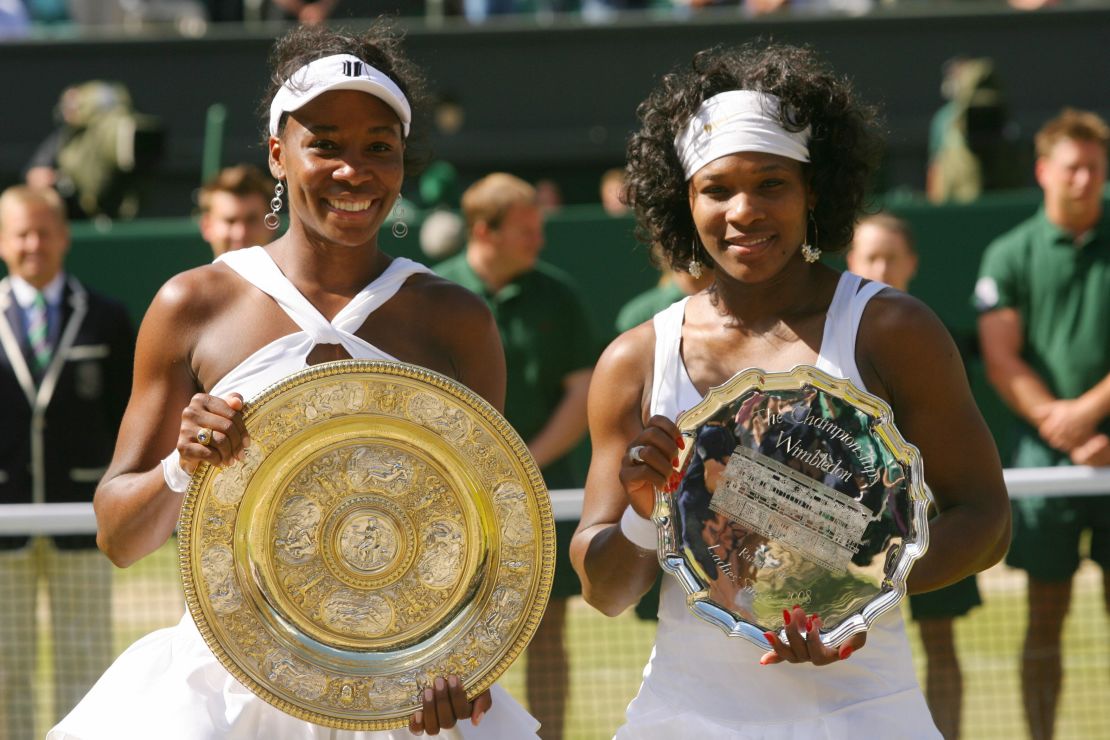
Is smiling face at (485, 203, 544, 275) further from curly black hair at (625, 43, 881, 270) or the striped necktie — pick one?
curly black hair at (625, 43, 881, 270)

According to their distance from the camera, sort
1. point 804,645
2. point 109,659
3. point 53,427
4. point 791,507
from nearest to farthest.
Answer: point 804,645 < point 791,507 < point 109,659 < point 53,427

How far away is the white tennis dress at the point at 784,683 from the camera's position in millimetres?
3037

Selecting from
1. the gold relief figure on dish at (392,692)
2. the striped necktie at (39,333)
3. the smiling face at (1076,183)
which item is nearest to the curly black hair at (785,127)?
the gold relief figure on dish at (392,692)

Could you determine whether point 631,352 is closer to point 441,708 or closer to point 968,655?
point 441,708

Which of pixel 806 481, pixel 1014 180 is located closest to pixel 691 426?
pixel 806 481

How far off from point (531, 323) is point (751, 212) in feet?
10.9

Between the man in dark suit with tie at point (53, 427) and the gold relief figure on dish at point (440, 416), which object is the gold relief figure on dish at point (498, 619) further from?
the man in dark suit with tie at point (53, 427)

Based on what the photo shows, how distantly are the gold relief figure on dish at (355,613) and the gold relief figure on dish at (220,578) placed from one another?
0.17 meters

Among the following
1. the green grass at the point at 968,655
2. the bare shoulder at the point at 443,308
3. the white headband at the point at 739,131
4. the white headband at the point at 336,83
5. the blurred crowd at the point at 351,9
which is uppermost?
the blurred crowd at the point at 351,9

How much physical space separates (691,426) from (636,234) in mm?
639

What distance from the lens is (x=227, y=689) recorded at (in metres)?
3.17

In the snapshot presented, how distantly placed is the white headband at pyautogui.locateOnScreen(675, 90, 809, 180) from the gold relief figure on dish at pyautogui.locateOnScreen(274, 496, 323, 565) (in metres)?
0.98

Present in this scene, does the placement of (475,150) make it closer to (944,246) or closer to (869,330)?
(944,246)

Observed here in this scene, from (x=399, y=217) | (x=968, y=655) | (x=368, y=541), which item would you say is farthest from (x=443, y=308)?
(x=968, y=655)
